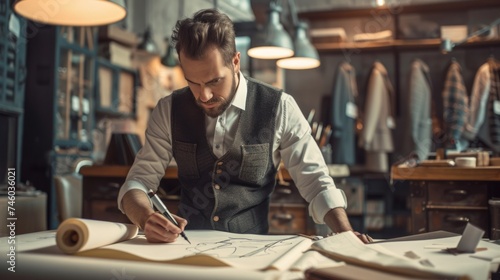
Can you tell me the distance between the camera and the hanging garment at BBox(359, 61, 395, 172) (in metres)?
5.06

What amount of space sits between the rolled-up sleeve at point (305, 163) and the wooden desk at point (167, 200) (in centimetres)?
89

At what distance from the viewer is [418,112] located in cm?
498

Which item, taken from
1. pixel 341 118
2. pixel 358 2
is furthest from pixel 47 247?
pixel 358 2

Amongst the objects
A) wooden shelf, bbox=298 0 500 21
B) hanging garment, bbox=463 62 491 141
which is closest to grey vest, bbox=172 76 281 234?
hanging garment, bbox=463 62 491 141

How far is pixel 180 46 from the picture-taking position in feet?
4.78

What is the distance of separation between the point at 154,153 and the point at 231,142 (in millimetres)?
263

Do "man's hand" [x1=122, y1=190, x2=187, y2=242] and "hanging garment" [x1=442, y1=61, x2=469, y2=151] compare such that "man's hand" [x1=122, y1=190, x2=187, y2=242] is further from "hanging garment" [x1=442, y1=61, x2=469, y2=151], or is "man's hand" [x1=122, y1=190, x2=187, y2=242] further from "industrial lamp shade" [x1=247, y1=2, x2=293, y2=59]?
"hanging garment" [x1=442, y1=61, x2=469, y2=151]

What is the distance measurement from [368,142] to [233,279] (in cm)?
446

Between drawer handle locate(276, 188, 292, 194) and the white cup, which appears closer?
the white cup

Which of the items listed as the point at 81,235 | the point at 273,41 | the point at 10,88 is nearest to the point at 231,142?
the point at 81,235

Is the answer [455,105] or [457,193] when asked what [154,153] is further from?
[455,105]

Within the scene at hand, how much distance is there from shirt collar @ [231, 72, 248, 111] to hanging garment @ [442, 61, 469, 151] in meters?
3.64

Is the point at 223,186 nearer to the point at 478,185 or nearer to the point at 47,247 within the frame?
the point at 47,247

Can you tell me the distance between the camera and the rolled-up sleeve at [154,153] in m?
1.58
